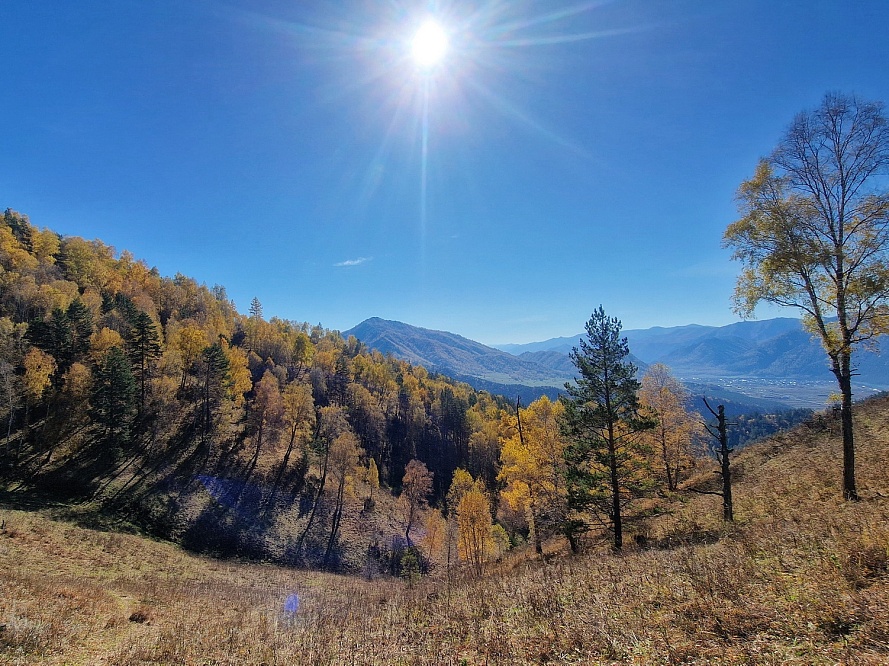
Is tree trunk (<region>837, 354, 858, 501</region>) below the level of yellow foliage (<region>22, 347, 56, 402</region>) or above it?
below

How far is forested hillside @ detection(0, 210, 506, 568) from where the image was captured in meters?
38.4

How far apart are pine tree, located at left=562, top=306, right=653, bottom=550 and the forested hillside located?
39191 mm

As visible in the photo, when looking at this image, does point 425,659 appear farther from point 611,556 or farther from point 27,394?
point 27,394

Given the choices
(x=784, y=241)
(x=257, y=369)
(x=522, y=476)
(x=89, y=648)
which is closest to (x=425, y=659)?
(x=89, y=648)

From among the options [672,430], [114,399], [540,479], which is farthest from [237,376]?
[672,430]

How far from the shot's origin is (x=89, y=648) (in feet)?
35.8

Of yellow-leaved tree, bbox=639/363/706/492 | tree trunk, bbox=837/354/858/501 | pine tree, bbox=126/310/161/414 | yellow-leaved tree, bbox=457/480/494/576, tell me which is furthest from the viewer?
pine tree, bbox=126/310/161/414

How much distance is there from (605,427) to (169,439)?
57656 mm

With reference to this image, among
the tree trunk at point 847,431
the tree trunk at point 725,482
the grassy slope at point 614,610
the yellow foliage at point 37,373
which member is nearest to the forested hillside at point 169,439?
the yellow foliage at point 37,373

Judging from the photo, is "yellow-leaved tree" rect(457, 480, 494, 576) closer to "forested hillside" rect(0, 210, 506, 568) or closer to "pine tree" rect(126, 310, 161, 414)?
"forested hillside" rect(0, 210, 506, 568)

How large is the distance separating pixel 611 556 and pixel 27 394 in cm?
6371

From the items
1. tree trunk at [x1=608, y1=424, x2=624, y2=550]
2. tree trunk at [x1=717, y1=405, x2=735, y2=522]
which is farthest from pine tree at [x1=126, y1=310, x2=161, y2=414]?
tree trunk at [x1=717, y1=405, x2=735, y2=522]

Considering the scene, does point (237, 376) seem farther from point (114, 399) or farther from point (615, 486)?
point (615, 486)

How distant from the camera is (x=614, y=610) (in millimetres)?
8523
